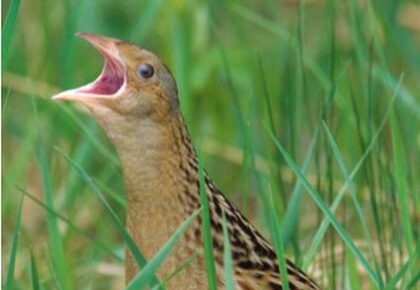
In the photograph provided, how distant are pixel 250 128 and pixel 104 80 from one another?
1.82 ft

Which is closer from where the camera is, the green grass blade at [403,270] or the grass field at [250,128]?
the green grass blade at [403,270]

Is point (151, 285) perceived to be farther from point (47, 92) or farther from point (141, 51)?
→ point (47, 92)

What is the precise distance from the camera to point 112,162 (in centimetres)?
443

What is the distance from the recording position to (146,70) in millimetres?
3803

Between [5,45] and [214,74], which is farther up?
[5,45]

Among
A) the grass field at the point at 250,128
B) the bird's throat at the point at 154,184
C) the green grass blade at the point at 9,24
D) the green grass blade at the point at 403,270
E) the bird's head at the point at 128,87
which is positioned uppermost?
the green grass blade at the point at 9,24

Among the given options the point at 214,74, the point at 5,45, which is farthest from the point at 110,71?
the point at 214,74

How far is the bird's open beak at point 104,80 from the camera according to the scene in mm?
3707

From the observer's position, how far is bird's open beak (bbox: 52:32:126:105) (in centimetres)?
371

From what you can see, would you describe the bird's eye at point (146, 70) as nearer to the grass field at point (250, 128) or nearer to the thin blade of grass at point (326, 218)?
the grass field at point (250, 128)

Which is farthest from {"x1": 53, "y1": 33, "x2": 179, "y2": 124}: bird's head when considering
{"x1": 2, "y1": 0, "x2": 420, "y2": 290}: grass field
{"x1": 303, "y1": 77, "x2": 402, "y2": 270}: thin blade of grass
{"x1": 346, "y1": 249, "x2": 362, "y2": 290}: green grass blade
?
{"x1": 346, "y1": 249, "x2": 362, "y2": 290}: green grass blade

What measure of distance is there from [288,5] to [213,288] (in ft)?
11.1

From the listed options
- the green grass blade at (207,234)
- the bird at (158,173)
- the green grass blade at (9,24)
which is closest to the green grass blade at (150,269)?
the green grass blade at (207,234)

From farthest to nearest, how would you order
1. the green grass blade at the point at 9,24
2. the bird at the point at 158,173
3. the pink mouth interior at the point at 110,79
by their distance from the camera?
the pink mouth interior at the point at 110,79, the bird at the point at 158,173, the green grass blade at the point at 9,24
